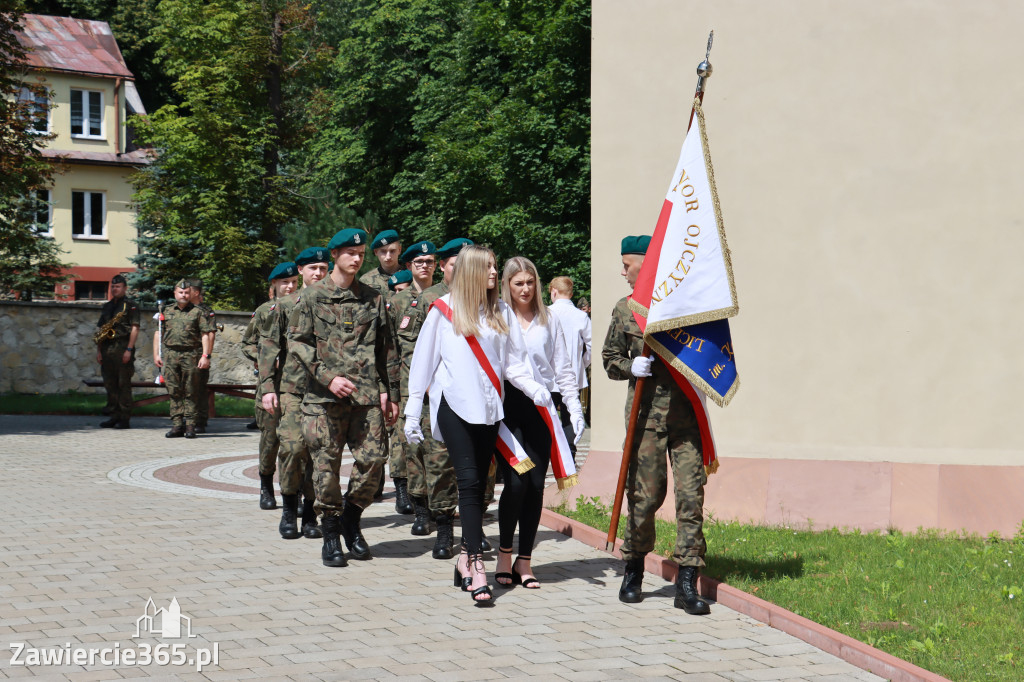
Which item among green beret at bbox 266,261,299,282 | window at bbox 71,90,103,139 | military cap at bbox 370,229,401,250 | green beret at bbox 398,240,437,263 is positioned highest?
window at bbox 71,90,103,139

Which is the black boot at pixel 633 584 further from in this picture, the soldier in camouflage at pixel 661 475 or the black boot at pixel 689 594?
the black boot at pixel 689 594

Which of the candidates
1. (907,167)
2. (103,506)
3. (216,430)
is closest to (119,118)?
(216,430)

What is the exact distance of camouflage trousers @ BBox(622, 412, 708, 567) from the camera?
676 cm

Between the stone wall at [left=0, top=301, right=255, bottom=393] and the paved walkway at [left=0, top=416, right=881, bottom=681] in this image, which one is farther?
the stone wall at [left=0, top=301, right=255, bottom=393]

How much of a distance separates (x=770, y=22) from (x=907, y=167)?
5.26 feet

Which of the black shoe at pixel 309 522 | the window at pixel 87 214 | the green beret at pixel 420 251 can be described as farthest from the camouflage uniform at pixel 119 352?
the window at pixel 87 214

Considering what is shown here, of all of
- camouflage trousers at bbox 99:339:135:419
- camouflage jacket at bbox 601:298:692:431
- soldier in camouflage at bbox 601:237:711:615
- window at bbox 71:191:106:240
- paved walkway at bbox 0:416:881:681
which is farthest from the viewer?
window at bbox 71:191:106:240

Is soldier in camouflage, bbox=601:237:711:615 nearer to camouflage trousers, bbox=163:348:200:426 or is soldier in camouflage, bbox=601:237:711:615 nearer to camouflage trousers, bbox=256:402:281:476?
camouflage trousers, bbox=256:402:281:476

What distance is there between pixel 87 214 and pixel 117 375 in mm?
33654

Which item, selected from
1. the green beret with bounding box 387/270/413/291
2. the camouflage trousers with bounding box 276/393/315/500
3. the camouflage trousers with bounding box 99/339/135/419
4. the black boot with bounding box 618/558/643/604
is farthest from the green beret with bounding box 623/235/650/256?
the camouflage trousers with bounding box 99/339/135/419

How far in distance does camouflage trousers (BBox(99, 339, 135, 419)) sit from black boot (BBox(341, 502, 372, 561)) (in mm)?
11330

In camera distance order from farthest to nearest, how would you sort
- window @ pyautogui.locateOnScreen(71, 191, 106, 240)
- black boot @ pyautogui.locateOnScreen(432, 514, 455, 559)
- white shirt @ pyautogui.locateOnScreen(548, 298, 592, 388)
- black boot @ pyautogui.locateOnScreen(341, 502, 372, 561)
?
window @ pyautogui.locateOnScreen(71, 191, 106, 240)
white shirt @ pyautogui.locateOnScreen(548, 298, 592, 388)
black boot @ pyautogui.locateOnScreen(432, 514, 455, 559)
black boot @ pyautogui.locateOnScreen(341, 502, 372, 561)

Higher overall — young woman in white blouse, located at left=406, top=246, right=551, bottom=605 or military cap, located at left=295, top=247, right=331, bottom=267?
military cap, located at left=295, top=247, right=331, bottom=267

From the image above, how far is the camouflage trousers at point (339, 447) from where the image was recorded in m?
8.00
